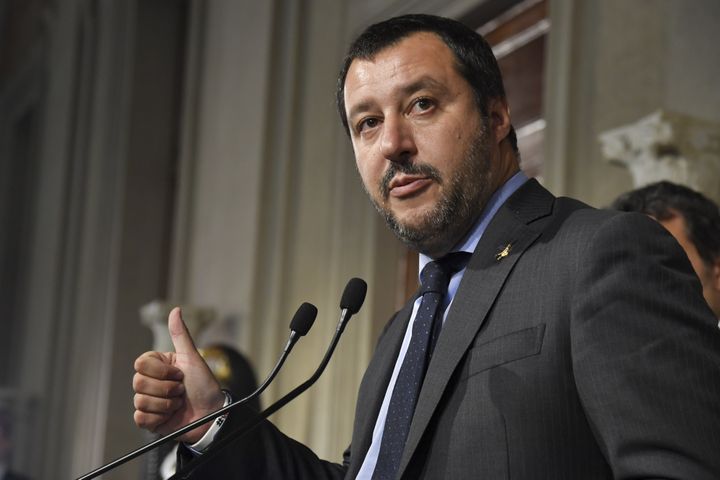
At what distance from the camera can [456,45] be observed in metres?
2.25

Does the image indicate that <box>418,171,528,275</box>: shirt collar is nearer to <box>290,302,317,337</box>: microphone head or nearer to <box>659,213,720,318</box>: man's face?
<box>290,302,317,337</box>: microphone head

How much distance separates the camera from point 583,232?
185cm

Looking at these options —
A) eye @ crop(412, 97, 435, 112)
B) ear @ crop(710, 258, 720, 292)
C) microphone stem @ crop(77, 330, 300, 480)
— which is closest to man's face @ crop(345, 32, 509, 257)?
eye @ crop(412, 97, 435, 112)

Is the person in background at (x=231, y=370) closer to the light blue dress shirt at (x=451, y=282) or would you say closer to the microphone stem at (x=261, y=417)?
the light blue dress shirt at (x=451, y=282)

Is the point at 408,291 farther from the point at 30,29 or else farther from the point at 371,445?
the point at 30,29

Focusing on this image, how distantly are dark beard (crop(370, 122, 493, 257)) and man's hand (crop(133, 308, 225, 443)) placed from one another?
1.67ft

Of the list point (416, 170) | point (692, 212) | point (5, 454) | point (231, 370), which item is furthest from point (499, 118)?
point (5, 454)

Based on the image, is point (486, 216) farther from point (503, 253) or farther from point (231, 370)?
point (231, 370)

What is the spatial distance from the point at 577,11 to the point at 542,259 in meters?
3.07

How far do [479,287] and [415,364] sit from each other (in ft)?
0.66

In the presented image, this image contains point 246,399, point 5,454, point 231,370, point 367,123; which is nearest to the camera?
point 246,399

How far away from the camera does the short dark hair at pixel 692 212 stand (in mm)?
2920

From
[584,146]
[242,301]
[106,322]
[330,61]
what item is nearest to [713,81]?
[584,146]

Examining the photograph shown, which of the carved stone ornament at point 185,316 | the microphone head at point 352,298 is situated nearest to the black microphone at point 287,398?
the microphone head at point 352,298
